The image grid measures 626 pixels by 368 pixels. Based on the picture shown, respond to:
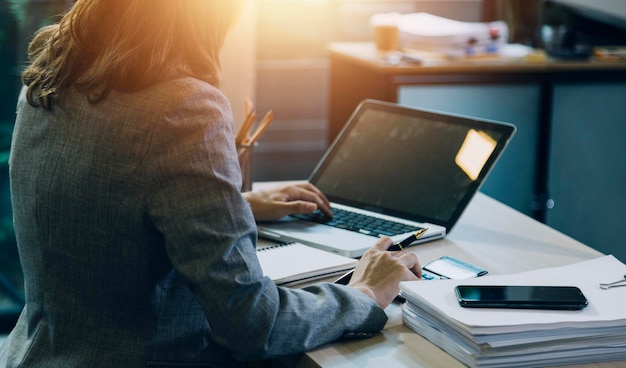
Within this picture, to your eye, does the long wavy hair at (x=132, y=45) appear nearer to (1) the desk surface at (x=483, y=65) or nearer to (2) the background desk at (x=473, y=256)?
(2) the background desk at (x=473, y=256)

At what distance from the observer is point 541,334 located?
108 cm

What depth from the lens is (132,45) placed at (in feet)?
3.73

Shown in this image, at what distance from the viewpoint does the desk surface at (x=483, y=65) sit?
3027mm

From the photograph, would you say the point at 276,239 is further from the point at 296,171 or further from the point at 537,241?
the point at 296,171

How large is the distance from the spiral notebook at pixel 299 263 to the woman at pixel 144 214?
14 centimetres

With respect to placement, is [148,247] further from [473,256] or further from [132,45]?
[473,256]

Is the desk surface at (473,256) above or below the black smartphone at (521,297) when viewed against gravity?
below

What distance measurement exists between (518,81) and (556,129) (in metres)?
0.24

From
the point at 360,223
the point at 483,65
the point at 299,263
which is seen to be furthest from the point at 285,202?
the point at 483,65

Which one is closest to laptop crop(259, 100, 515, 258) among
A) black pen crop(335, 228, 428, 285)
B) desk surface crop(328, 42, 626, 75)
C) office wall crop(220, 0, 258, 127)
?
black pen crop(335, 228, 428, 285)

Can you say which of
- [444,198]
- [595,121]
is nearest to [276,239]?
[444,198]

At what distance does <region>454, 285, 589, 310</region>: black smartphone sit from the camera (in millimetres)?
1122

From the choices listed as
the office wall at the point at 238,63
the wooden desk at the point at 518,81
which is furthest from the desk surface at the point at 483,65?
the office wall at the point at 238,63

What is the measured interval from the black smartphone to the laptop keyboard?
421 millimetres
